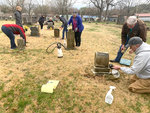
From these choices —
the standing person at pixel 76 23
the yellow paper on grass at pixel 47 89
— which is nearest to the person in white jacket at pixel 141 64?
the yellow paper on grass at pixel 47 89

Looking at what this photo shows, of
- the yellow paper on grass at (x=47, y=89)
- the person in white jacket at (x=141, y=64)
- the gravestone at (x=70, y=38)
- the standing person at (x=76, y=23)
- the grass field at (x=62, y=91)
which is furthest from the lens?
the gravestone at (x=70, y=38)

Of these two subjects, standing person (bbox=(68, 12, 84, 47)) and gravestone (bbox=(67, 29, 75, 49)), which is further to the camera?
gravestone (bbox=(67, 29, 75, 49))

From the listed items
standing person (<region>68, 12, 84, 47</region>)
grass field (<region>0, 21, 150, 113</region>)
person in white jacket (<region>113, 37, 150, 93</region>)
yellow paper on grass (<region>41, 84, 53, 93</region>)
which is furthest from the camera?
standing person (<region>68, 12, 84, 47</region>)

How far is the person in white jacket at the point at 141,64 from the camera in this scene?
255 centimetres

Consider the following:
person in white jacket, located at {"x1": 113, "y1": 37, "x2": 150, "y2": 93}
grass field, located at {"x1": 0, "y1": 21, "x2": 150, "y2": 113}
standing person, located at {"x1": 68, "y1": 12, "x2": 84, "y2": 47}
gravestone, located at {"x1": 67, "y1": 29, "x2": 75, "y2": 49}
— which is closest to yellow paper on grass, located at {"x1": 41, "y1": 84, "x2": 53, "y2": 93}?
grass field, located at {"x1": 0, "y1": 21, "x2": 150, "y2": 113}

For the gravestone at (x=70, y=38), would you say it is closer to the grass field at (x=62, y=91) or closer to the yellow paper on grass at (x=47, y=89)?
the grass field at (x=62, y=91)

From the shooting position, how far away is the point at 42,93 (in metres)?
2.79

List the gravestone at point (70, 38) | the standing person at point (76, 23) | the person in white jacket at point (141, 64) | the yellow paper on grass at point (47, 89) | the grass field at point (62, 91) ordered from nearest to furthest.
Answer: the grass field at point (62, 91)
the person in white jacket at point (141, 64)
the yellow paper on grass at point (47, 89)
the standing person at point (76, 23)
the gravestone at point (70, 38)

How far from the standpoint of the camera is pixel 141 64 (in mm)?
2559

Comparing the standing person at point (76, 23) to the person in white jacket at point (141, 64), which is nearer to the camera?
the person in white jacket at point (141, 64)

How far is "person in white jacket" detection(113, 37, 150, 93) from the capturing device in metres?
2.55

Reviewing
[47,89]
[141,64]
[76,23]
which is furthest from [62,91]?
[76,23]

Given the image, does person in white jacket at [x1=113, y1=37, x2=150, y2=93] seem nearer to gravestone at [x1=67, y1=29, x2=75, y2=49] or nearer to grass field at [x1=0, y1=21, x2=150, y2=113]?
grass field at [x1=0, y1=21, x2=150, y2=113]

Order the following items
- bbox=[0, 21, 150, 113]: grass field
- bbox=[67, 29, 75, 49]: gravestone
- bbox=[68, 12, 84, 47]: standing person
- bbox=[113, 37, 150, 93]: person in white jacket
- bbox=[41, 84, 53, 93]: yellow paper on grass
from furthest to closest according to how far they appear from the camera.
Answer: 1. bbox=[67, 29, 75, 49]: gravestone
2. bbox=[68, 12, 84, 47]: standing person
3. bbox=[41, 84, 53, 93]: yellow paper on grass
4. bbox=[113, 37, 150, 93]: person in white jacket
5. bbox=[0, 21, 150, 113]: grass field
